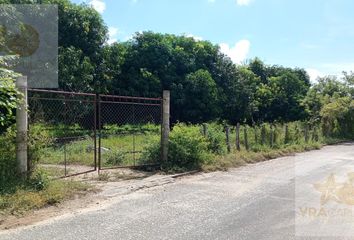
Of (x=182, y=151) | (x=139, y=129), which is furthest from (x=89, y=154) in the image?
(x=182, y=151)

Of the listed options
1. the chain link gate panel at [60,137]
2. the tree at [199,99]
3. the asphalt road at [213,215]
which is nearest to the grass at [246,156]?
the asphalt road at [213,215]

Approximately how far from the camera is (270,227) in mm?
6203

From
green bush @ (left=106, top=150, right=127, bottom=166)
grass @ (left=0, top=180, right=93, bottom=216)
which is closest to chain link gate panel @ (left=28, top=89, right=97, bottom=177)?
green bush @ (left=106, top=150, right=127, bottom=166)

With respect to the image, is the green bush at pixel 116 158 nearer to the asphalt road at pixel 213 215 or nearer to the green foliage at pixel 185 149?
the green foliage at pixel 185 149

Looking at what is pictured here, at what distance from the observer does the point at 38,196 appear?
734 centimetres

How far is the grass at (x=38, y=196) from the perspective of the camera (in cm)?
679

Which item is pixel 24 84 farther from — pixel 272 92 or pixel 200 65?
pixel 272 92

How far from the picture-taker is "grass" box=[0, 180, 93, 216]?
6.79 m

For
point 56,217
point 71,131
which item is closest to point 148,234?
point 56,217

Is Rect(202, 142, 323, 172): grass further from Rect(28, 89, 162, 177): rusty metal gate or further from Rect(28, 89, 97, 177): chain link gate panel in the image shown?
Rect(28, 89, 97, 177): chain link gate panel

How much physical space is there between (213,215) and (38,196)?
10.4ft

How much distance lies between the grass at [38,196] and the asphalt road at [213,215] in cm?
76

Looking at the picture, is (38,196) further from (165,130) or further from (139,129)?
(139,129)

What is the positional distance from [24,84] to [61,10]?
51.9ft
